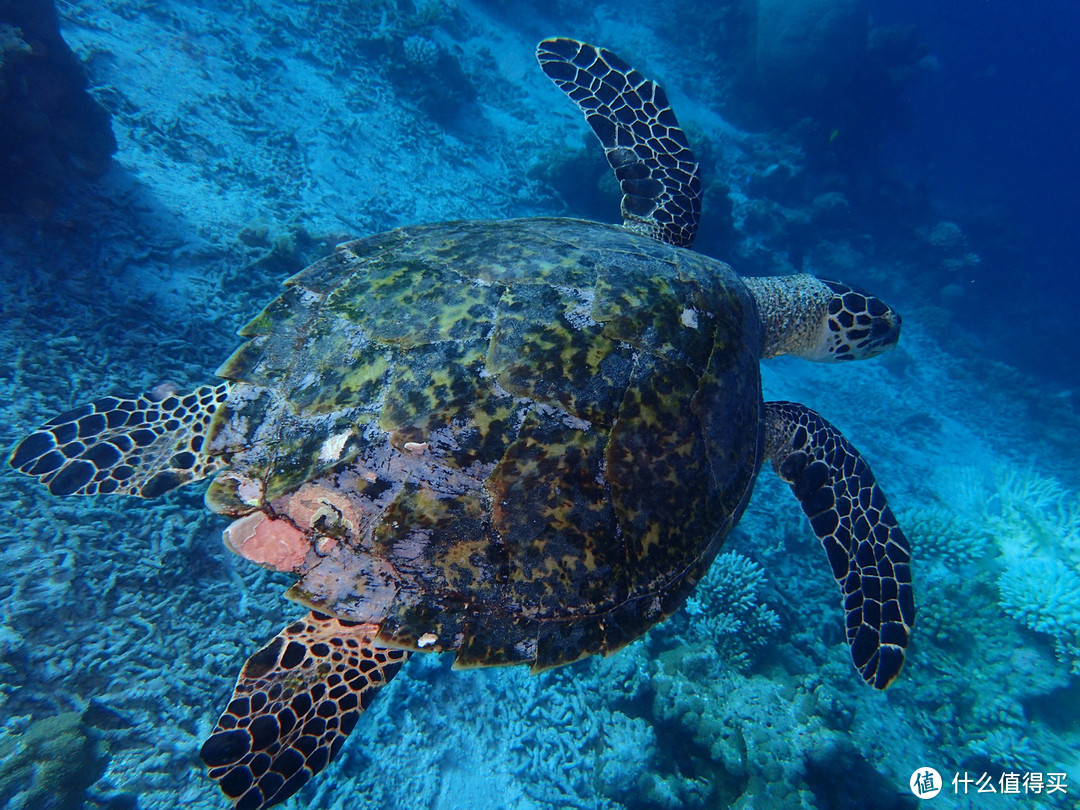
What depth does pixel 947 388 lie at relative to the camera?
11578mm

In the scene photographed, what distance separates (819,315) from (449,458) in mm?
3387

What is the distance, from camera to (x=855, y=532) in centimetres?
302

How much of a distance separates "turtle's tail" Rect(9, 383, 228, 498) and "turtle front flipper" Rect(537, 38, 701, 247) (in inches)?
142

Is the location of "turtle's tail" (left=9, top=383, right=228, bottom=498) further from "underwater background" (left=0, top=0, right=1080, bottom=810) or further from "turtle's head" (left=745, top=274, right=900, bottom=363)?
"turtle's head" (left=745, top=274, right=900, bottom=363)

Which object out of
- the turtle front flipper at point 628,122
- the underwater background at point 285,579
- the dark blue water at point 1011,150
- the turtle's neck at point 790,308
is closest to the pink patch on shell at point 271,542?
the underwater background at point 285,579

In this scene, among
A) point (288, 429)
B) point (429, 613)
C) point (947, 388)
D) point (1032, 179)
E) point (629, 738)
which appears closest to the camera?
point (429, 613)

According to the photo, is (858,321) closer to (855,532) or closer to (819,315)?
(819,315)

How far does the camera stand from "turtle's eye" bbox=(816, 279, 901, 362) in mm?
3652

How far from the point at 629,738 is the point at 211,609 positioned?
10.4ft

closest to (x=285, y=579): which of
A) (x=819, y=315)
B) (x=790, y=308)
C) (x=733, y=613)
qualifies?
(x=733, y=613)

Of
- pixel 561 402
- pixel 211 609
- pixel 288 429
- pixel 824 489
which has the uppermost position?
pixel 824 489

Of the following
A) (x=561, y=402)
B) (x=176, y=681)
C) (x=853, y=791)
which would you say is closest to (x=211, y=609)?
(x=176, y=681)

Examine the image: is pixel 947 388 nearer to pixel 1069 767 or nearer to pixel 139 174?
pixel 1069 767

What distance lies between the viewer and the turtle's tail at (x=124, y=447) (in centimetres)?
228
